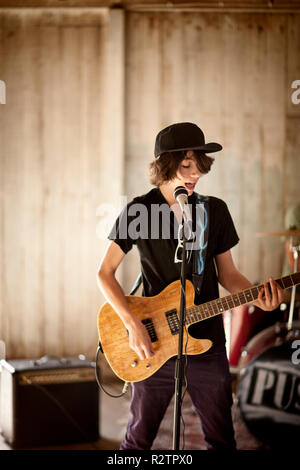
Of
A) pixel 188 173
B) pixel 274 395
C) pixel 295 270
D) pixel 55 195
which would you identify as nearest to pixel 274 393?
pixel 274 395

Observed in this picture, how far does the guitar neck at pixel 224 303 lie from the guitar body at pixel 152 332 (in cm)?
4

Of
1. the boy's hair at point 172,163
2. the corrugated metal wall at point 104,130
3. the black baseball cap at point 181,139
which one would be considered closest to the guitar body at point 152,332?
the boy's hair at point 172,163

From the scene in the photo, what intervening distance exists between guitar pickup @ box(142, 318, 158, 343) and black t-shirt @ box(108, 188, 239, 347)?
110 mm

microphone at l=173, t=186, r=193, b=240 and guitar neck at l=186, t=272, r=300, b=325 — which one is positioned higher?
microphone at l=173, t=186, r=193, b=240

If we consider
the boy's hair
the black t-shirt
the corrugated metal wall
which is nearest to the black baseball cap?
the boy's hair

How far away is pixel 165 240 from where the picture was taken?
1.94 meters

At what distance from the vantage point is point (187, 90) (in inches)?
164

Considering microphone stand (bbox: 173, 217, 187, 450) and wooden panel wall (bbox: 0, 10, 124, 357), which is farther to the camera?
wooden panel wall (bbox: 0, 10, 124, 357)

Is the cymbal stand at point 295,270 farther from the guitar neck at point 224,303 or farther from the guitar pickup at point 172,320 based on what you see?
the guitar pickup at point 172,320

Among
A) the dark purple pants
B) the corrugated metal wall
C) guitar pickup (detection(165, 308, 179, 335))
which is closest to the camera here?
the dark purple pants

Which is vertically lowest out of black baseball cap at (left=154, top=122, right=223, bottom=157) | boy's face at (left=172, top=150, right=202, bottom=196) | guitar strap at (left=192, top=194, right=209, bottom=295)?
guitar strap at (left=192, top=194, right=209, bottom=295)

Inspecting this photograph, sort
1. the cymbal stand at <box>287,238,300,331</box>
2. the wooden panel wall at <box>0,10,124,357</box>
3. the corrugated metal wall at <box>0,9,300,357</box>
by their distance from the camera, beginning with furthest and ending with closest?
the wooden panel wall at <box>0,10,124,357</box>, the corrugated metal wall at <box>0,9,300,357</box>, the cymbal stand at <box>287,238,300,331</box>

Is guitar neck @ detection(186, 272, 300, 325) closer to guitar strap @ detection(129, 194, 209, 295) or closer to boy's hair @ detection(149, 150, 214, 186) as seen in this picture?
guitar strap @ detection(129, 194, 209, 295)

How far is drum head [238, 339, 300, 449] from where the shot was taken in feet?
8.66
